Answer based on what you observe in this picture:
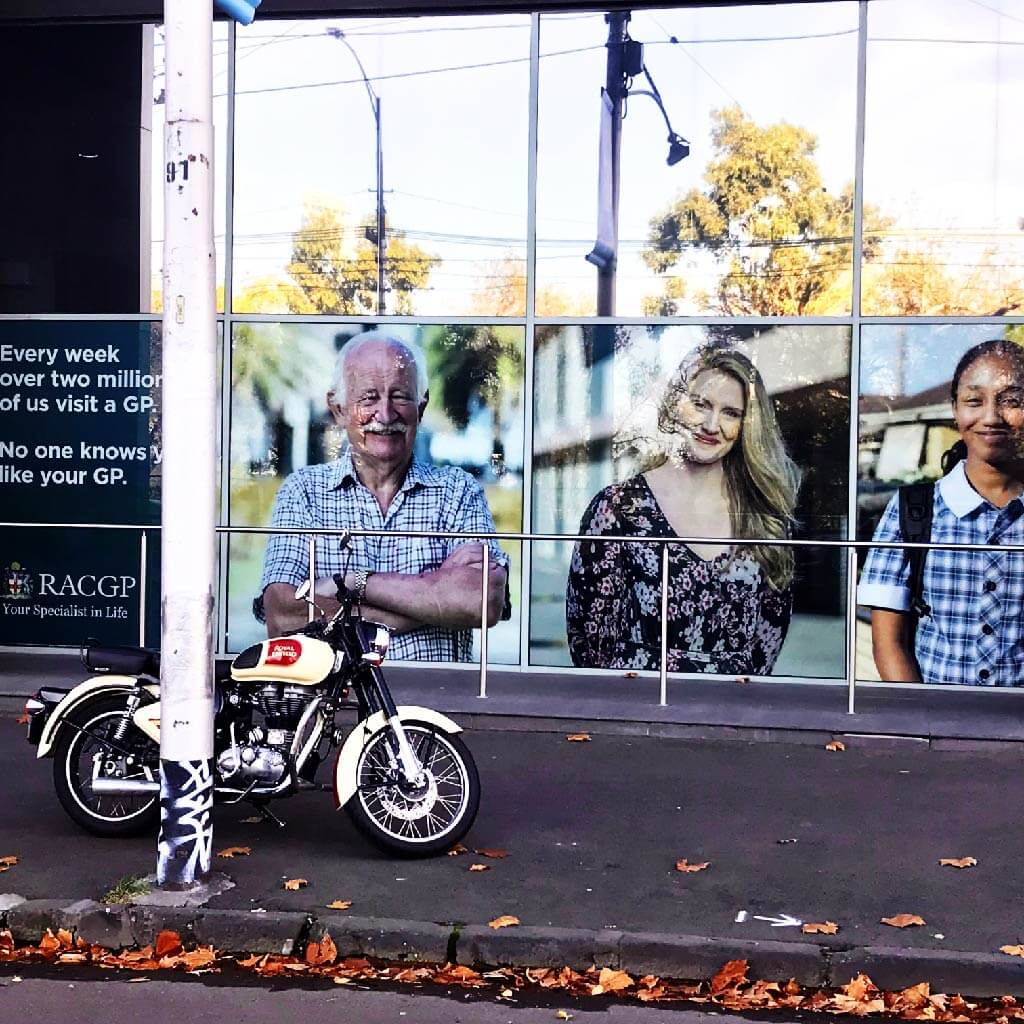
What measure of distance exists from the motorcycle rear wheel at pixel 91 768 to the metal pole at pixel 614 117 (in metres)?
5.57

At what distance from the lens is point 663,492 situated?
36.2ft

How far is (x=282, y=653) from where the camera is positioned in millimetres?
6426

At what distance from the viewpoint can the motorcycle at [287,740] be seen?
6.33 metres

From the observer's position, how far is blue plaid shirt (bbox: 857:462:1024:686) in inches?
416

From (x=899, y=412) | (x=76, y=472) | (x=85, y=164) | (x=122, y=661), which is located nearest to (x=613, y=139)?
(x=899, y=412)

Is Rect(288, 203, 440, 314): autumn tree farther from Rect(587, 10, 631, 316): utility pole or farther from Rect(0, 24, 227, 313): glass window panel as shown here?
Rect(587, 10, 631, 316): utility pole

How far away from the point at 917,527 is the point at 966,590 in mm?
565

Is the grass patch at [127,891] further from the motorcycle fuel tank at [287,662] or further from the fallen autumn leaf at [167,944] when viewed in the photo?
the motorcycle fuel tank at [287,662]

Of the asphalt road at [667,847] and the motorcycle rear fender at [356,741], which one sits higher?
the motorcycle rear fender at [356,741]

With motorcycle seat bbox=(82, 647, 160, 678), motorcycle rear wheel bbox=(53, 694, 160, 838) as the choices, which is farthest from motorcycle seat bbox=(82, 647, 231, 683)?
motorcycle rear wheel bbox=(53, 694, 160, 838)

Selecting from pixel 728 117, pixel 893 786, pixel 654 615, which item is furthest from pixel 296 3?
pixel 893 786

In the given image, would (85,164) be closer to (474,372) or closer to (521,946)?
(474,372)

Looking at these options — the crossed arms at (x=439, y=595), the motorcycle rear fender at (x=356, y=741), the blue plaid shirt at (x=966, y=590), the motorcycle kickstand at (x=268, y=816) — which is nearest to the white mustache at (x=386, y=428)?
the crossed arms at (x=439, y=595)

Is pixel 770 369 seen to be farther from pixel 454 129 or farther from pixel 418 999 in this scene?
pixel 418 999
